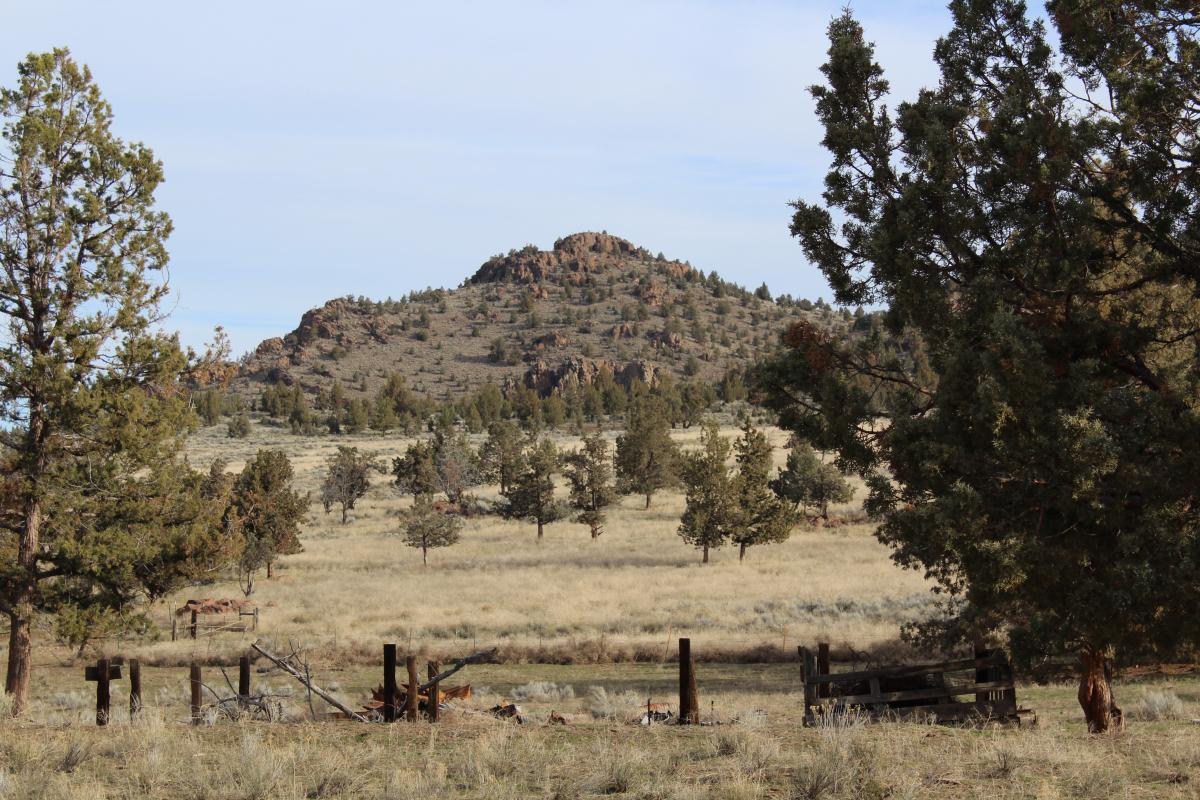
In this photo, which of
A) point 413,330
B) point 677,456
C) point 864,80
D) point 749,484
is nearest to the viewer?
point 864,80

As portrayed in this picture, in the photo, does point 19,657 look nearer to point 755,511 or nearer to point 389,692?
point 389,692

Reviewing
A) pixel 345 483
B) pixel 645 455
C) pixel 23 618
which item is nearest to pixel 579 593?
pixel 23 618

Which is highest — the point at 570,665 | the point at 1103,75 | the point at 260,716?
the point at 1103,75

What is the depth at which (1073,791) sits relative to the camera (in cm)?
897

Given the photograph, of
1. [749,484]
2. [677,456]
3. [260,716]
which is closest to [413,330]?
[677,456]

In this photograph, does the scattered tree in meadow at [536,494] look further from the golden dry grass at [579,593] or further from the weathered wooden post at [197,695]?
the weathered wooden post at [197,695]

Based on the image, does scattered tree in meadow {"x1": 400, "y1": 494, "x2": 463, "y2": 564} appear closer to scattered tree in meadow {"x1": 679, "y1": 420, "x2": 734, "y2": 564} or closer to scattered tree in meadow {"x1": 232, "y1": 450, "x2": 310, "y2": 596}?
scattered tree in meadow {"x1": 232, "y1": 450, "x2": 310, "y2": 596}

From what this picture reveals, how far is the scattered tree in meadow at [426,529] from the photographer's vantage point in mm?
48844

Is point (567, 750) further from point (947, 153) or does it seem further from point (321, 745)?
point (947, 153)

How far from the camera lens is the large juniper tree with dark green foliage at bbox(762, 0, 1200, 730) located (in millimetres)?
9820

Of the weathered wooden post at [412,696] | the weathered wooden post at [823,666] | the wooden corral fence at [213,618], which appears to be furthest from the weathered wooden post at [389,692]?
the wooden corral fence at [213,618]

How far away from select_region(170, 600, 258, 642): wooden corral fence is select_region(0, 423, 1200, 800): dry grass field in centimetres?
68

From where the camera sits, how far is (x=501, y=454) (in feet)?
224

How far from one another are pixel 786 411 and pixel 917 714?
14.9 feet
